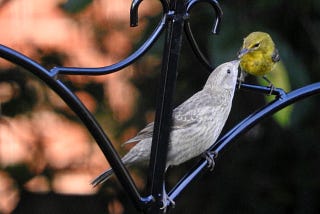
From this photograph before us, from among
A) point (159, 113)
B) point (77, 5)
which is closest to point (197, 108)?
point (159, 113)

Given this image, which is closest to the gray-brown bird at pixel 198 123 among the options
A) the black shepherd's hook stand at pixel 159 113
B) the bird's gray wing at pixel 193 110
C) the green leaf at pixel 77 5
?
the bird's gray wing at pixel 193 110

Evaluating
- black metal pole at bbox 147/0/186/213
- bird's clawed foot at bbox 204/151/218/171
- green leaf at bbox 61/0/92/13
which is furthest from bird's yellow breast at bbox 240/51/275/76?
green leaf at bbox 61/0/92/13

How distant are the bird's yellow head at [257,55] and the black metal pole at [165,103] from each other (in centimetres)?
34

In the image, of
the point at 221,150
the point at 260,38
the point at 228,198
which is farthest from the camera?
the point at 228,198

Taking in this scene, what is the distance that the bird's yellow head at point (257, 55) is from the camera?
1.65m

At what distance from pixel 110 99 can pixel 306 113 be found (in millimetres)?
820

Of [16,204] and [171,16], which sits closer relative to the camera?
[171,16]

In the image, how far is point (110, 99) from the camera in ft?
10.3

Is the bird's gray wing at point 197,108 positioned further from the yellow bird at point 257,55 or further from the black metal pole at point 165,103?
the black metal pole at point 165,103

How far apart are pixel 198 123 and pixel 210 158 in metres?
0.22

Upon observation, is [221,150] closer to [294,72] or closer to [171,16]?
[171,16]

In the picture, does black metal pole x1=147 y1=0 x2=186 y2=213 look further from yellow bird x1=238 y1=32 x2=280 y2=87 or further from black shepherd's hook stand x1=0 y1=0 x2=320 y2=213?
yellow bird x1=238 y1=32 x2=280 y2=87

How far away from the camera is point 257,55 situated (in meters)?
1.69

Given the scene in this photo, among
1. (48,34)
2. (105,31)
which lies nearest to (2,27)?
(48,34)
